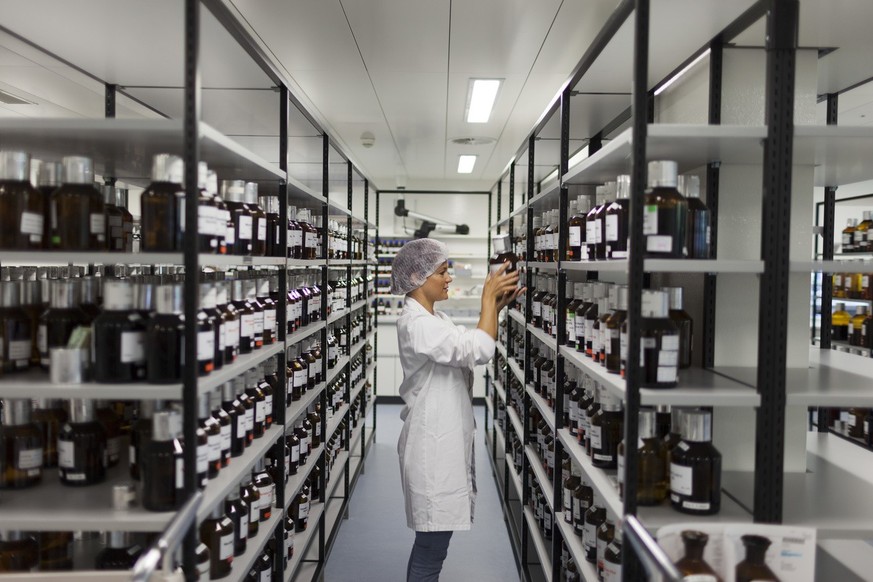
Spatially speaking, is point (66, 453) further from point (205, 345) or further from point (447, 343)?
point (447, 343)

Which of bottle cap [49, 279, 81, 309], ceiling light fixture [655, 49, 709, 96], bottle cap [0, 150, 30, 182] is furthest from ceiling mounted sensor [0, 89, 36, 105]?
ceiling light fixture [655, 49, 709, 96]

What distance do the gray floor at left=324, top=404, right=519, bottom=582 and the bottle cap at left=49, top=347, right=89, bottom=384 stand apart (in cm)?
234

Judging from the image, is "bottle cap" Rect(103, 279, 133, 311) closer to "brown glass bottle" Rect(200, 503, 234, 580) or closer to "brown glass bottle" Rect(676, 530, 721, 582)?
"brown glass bottle" Rect(200, 503, 234, 580)

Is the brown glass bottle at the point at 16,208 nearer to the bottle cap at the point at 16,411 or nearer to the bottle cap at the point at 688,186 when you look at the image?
the bottle cap at the point at 16,411

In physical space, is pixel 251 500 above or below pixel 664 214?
below

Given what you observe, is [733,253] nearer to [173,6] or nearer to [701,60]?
[701,60]

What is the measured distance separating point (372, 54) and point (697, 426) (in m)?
2.57

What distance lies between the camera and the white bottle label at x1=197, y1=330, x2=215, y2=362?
5.30 feet

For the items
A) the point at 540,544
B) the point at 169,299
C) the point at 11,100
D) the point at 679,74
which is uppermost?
the point at 11,100

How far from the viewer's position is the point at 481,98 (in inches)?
161

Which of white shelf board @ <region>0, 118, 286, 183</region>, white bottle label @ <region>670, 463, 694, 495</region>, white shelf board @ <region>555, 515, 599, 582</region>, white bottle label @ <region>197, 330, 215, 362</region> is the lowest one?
white shelf board @ <region>555, 515, 599, 582</region>

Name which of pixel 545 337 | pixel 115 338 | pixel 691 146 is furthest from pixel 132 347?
pixel 545 337

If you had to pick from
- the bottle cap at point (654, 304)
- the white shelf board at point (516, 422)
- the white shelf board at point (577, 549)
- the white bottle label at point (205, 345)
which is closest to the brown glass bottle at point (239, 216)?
the white bottle label at point (205, 345)

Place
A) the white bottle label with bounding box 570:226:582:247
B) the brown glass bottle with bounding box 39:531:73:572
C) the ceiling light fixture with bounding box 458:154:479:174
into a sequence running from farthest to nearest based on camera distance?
the ceiling light fixture with bounding box 458:154:479:174 → the white bottle label with bounding box 570:226:582:247 → the brown glass bottle with bounding box 39:531:73:572
